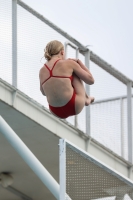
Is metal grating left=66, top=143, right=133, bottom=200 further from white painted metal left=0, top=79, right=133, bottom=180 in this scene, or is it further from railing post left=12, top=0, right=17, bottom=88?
railing post left=12, top=0, right=17, bottom=88

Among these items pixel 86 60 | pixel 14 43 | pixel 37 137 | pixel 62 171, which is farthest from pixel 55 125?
pixel 62 171

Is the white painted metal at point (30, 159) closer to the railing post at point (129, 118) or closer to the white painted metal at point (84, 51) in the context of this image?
the white painted metal at point (84, 51)

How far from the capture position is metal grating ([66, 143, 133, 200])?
1103cm

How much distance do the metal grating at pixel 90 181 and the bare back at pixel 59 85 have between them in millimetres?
704

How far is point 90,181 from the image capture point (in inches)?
437

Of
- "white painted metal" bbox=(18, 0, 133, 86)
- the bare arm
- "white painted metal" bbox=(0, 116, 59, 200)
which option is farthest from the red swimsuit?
"white painted metal" bbox=(18, 0, 133, 86)

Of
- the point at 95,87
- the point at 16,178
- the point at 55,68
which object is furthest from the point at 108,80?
the point at 55,68

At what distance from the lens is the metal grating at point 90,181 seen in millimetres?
11031

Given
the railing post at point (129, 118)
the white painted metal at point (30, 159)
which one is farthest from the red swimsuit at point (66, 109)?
the railing post at point (129, 118)

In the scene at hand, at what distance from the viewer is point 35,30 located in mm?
14102

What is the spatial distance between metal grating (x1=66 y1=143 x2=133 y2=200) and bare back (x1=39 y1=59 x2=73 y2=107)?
0.70 m

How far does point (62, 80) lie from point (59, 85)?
70mm

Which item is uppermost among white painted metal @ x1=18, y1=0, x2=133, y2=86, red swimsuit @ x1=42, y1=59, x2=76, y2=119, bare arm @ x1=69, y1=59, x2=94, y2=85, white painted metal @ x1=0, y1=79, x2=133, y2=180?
white painted metal @ x1=18, y1=0, x2=133, y2=86

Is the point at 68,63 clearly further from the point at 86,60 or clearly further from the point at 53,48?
the point at 86,60
